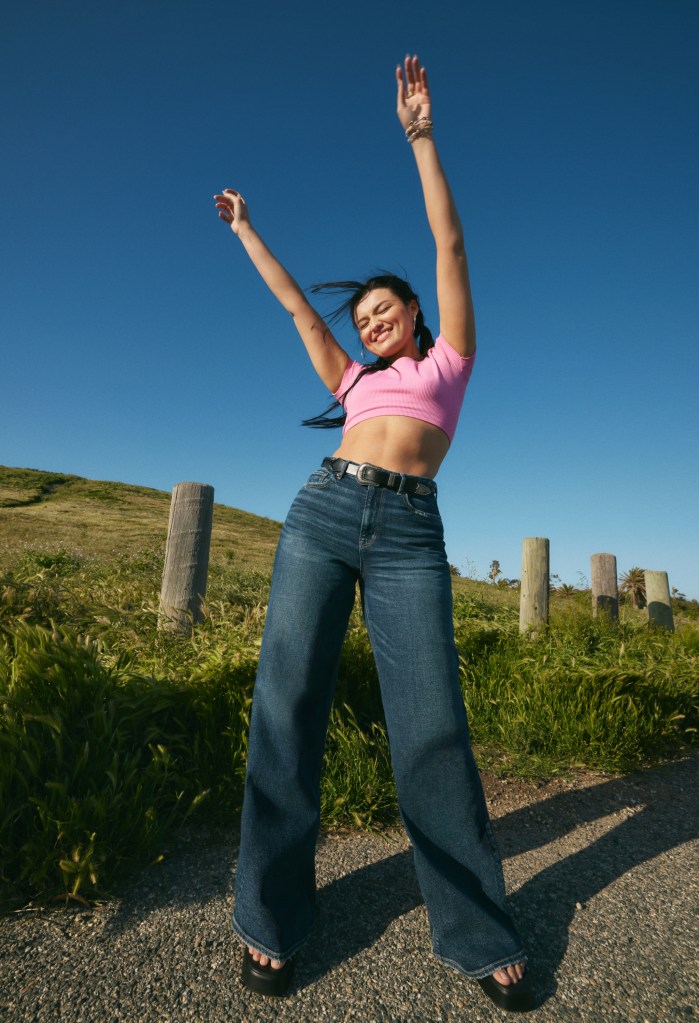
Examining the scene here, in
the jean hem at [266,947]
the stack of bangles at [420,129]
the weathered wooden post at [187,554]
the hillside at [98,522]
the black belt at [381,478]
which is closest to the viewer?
the jean hem at [266,947]

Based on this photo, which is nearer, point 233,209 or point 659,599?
point 233,209

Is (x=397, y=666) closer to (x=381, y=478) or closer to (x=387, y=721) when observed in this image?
(x=387, y=721)

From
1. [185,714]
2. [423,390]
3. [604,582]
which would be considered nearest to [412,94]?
[423,390]

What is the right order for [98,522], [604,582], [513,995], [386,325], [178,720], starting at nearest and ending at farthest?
[513,995] < [386,325] < [178,720] < [604,582] < [98,522]

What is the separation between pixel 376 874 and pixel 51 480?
35.2m

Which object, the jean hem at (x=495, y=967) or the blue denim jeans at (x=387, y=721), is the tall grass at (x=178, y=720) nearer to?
the blue denim jeans at (x=387, y=721)

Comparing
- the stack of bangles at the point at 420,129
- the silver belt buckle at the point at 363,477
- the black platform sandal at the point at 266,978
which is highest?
the stack of bangles at the point at 420,129

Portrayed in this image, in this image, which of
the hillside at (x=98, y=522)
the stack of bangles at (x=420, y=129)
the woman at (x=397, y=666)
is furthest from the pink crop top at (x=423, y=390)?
the hillside at (x=98, y=522)

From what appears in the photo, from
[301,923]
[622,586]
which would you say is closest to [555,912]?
[301,923]

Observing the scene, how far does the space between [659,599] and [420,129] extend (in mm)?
9164

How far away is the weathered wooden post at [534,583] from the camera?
7.66m

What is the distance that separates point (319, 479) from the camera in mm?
2523

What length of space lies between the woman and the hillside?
692 cm

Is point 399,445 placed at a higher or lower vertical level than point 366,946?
higher
